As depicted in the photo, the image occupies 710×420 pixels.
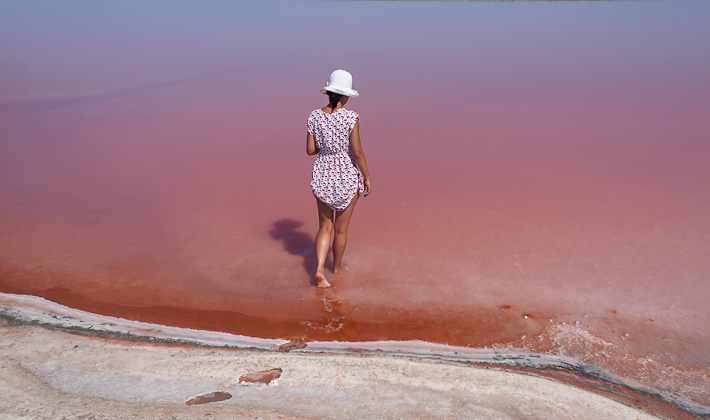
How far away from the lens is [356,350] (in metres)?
3.64

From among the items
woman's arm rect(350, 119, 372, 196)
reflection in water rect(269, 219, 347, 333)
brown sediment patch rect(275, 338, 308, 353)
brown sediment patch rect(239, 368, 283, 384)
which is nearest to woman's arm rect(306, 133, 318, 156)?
woman's arm rect(350, 119, 372, 196)

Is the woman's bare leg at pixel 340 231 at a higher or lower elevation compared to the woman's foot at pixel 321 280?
higher

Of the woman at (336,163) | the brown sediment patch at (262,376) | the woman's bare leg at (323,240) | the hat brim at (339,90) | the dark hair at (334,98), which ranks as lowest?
the brown sediment patch at (262,376)

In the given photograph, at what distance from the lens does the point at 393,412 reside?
2.81 meters

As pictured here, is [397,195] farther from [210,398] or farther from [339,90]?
[210,398]

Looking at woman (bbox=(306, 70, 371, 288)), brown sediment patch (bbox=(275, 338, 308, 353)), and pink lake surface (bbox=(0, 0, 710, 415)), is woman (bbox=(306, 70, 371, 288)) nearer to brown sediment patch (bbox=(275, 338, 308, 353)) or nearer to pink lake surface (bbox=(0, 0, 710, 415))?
pink lake surface (bbox=(0, 0, 710, 415))

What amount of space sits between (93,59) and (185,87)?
127 inches

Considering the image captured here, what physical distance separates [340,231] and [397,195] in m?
1.90

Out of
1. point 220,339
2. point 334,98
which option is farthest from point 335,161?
point 220,339

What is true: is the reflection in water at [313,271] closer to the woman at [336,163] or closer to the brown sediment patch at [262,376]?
the woman at [336,163]

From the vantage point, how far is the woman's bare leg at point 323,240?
4.41 metres

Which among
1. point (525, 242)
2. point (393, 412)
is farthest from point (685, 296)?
point (393, 412)

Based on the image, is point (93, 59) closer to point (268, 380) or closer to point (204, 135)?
point (204, 135)

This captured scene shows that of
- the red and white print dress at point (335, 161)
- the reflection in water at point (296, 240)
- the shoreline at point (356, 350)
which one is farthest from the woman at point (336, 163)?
the shoreline at point (356, 350)
